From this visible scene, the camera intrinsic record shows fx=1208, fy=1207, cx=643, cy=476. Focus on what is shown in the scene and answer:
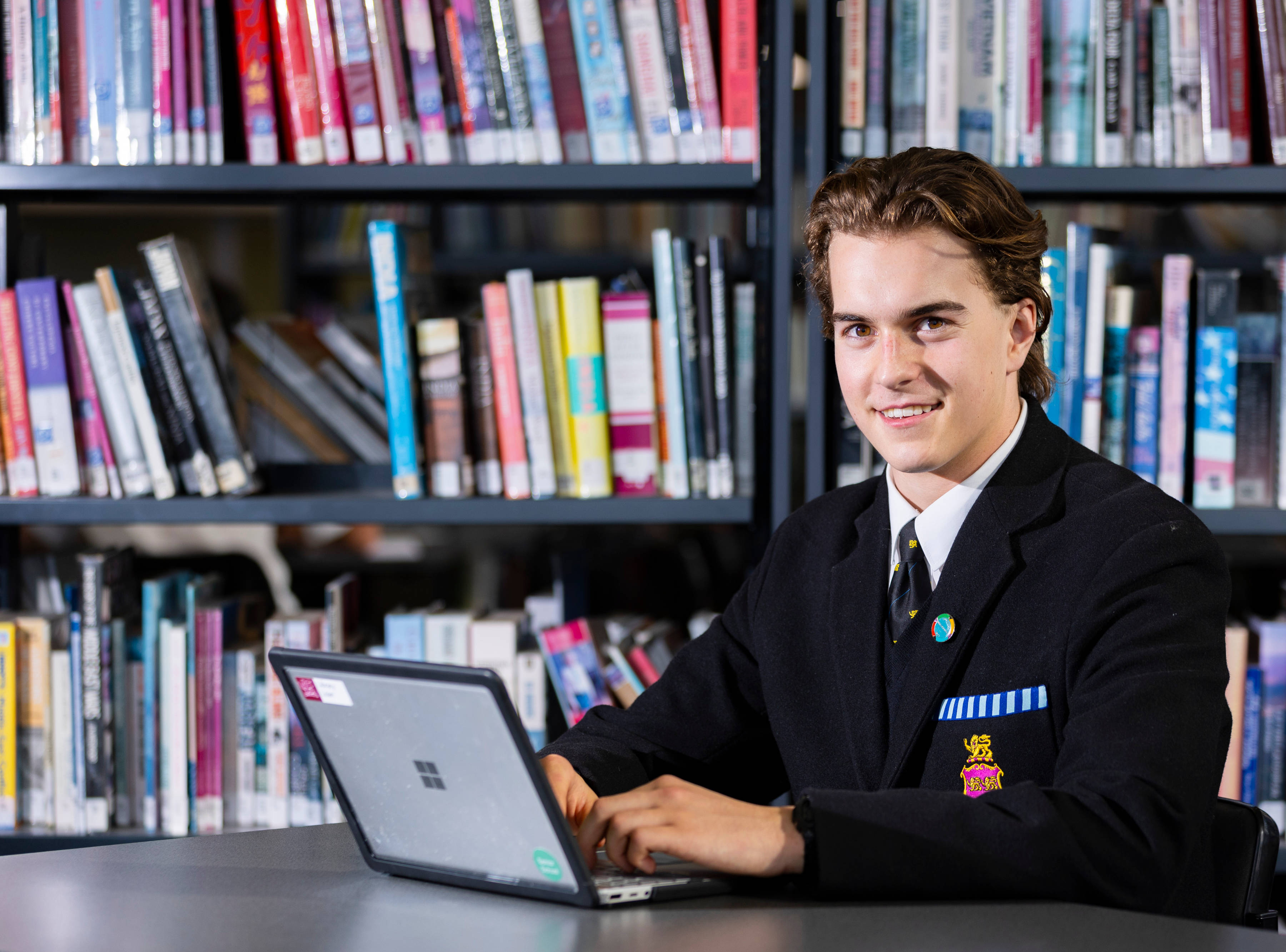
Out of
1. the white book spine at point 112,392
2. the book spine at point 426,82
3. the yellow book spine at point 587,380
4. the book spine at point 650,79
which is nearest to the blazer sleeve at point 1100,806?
the yellow book spine at point 587,380

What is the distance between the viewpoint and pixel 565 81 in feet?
5.50

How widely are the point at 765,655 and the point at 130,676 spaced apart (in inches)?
40.6

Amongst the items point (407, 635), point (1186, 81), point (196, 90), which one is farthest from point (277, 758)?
point (1186, 81)

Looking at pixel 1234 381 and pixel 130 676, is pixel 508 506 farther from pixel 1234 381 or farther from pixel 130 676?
pixel 1234 381

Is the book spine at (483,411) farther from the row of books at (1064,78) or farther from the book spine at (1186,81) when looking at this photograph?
the book spine at (1186,81)


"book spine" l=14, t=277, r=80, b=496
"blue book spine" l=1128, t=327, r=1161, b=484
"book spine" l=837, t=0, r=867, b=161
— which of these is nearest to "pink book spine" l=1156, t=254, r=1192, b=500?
"blue book spine" l=1128, t=327, r=1161, b=484


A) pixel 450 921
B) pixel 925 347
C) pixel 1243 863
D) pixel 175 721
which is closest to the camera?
pixel 450 921

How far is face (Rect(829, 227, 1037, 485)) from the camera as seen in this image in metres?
1.11

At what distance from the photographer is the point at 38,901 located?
0.82 m

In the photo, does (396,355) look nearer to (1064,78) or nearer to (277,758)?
(277,758)

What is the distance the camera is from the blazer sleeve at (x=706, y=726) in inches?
47.0

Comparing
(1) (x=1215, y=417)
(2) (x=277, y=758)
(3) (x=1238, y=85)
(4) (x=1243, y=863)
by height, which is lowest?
(2) (x=277, y=758)

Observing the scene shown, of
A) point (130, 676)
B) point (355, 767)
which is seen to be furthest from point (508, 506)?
point (355, 767)

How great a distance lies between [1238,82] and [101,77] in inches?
61.4
